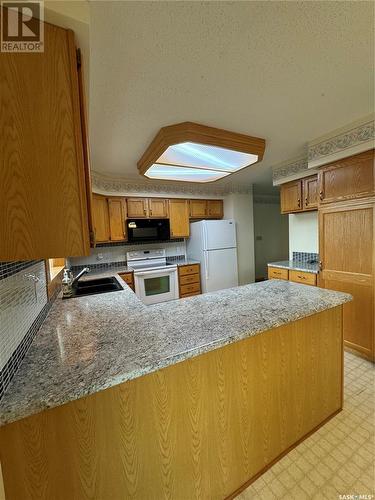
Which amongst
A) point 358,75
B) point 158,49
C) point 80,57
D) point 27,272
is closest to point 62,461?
point 27,272

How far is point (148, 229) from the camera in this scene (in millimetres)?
3746

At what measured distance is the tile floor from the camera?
1072 mm

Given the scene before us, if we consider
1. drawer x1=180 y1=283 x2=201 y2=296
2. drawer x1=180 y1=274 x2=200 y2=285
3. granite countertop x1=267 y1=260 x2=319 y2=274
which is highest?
granite countertop x1=267 y1=260 x2=319 y2=274

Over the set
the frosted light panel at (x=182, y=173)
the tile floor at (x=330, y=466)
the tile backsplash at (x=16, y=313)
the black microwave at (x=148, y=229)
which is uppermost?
the frosted light panel at (x=182, y=173)

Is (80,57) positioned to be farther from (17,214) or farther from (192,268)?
(192,268)

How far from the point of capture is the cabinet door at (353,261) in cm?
200

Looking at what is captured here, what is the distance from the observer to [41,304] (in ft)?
4.38

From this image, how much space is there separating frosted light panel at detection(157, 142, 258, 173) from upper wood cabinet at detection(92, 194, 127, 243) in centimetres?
168

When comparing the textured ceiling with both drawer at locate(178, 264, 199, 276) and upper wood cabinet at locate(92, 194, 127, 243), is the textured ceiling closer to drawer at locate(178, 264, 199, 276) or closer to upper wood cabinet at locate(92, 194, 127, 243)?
upper wood cabinet at locate(92, 194, 127, 243)

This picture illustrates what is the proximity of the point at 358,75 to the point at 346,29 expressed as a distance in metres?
0.47

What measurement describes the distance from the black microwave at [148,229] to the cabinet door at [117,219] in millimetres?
131

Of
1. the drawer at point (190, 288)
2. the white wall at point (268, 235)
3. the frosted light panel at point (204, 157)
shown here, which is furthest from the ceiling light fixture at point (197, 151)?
the white wall at point (268, 235)

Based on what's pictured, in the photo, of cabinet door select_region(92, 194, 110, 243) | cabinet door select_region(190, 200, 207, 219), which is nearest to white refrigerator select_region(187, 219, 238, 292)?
cabinet door select_region(190, 200, 207, 219)

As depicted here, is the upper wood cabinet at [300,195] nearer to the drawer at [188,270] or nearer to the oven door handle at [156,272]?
the drawer at [188,270]
